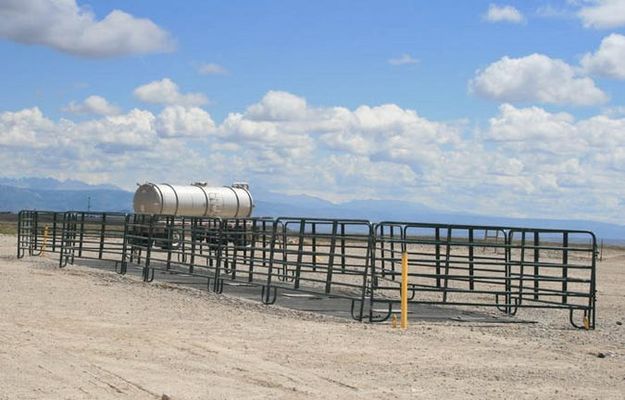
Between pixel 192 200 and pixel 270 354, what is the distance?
31.7 meters

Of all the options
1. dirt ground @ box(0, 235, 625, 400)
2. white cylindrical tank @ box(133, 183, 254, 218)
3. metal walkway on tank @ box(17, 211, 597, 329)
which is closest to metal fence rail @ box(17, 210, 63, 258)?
metal walkway on tank @ box(17, 211, 597, 329)

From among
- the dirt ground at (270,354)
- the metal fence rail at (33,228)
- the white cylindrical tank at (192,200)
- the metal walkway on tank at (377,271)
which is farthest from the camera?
the white cylindrical tank at (192,200)

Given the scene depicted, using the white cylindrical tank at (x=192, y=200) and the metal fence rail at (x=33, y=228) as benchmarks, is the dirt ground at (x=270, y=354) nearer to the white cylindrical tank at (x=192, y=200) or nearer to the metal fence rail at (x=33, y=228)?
the metal fence rail at (x=33, y=228)

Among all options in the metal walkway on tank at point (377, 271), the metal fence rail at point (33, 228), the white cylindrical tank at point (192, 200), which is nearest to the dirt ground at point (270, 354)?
the metal walkway on tank at point (377, 271)

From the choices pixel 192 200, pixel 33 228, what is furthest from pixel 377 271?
pixel 192 200

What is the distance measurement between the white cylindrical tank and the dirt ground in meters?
24.7

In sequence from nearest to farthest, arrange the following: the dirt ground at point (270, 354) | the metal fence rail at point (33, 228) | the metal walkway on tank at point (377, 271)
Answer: the dirt ground at point (270, 354)
the metal walkway on tank at point (377, 271)
the metal fence rail at point (33, 228)

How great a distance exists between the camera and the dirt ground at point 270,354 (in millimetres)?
8625

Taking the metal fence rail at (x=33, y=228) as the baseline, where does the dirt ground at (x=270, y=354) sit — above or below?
below

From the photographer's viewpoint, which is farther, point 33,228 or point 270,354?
point 33,228

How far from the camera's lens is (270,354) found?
34.8ft

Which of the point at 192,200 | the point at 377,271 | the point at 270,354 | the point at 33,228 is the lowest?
the point at 270,354

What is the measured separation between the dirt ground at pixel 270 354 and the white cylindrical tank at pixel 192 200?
80.9 feet

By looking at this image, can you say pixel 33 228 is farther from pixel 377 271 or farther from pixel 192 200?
pixel 377 271
